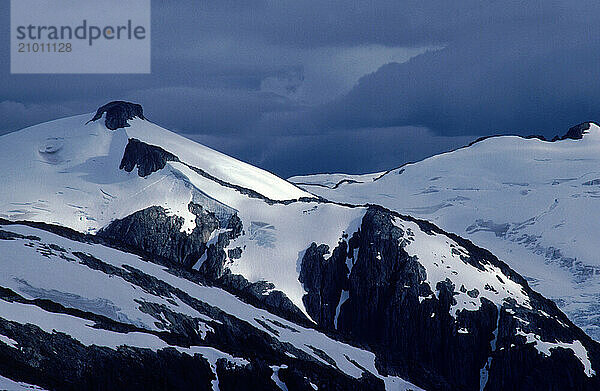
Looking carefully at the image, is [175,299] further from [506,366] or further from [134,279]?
[506,366]

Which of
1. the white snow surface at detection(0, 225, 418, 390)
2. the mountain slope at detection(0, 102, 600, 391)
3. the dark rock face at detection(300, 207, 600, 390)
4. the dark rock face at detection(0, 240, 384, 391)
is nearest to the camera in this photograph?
the dark rock face at detection(0, 240, 384, 391)

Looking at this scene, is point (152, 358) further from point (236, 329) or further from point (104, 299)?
point (236, 329)

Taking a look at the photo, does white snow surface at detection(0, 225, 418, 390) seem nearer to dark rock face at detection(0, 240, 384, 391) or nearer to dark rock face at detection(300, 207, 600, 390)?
dark rock face at detection(0, 240, 384, 391)

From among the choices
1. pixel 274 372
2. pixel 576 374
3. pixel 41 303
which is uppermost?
pixel 41 303

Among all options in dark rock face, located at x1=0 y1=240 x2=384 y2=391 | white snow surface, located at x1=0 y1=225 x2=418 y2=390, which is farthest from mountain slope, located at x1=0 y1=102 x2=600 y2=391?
white snow surface, located at x1=0 y1=225 x2=418 y2=390

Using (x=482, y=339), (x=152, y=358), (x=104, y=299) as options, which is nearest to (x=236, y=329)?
(x=104, y=299)

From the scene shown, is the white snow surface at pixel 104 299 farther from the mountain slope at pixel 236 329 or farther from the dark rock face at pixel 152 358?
the dark rock face at pixel 152 358

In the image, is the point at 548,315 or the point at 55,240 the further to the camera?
the point at 548,315

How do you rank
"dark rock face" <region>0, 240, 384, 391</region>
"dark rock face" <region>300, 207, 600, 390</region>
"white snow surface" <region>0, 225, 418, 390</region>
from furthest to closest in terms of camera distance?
"dark rock face" <region>300, 207, 600, 390</region> → "white snow surface" <region>0, 225, 418, 390</region> → "dark rock face" <region>0, 240, 384, 391</region>

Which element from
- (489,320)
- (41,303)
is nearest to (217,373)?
(41,303)

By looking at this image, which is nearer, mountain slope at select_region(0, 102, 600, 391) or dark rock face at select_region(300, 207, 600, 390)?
mountain slope at select_region(0, 102, 600, 391)

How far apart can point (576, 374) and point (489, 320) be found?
19.1 m

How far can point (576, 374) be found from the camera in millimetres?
183875

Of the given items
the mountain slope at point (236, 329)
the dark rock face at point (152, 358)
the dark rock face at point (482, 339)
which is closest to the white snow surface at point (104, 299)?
the mountain slope at point (236, 329)
